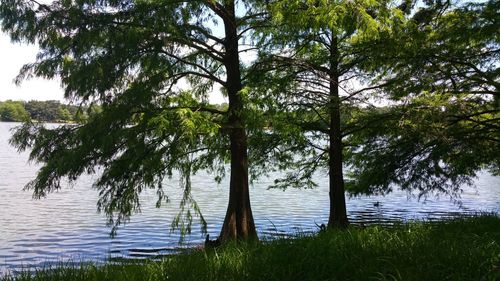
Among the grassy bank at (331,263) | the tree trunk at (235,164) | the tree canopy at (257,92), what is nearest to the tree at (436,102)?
the tree canopy at (257,92)

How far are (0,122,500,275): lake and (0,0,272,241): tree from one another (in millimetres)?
1463

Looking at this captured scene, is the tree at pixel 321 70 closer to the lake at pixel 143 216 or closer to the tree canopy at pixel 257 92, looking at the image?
the tree canopy at pixel 257 92

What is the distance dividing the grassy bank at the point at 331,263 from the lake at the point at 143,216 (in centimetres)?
469

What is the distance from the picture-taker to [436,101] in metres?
11.1

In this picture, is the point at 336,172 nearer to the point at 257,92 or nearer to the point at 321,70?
the point at 321,70

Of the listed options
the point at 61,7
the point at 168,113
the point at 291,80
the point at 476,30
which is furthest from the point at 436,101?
the point at 61,7

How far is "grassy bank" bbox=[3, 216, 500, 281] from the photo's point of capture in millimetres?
4543

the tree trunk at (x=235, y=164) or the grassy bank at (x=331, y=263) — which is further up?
the tree trunk at (x=235, y=164)

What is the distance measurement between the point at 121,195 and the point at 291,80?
4.62 m

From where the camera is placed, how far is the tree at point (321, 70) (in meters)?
8.31

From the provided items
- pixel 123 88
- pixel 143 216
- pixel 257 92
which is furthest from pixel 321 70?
pixel 143 216

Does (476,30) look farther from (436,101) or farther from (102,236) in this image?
(102,236)

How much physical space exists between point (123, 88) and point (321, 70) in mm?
4847

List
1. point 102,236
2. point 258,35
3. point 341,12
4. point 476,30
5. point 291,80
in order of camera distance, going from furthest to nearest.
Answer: point 102,236
point 258,35
point 291,80
point 476,30
point 341,12
